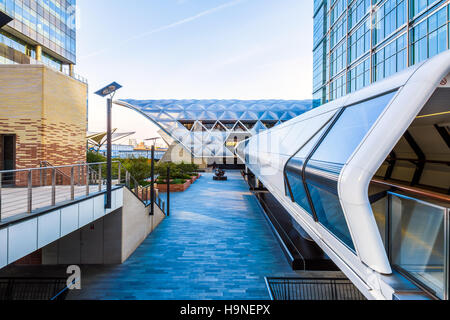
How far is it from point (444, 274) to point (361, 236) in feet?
2.20

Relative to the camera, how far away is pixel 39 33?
117ft

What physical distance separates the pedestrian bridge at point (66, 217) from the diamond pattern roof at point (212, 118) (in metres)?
39.5

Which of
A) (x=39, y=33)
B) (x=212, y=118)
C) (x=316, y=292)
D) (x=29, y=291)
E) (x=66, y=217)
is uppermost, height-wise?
(x=39, y=33)

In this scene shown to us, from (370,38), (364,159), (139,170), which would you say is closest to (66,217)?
(364,159)

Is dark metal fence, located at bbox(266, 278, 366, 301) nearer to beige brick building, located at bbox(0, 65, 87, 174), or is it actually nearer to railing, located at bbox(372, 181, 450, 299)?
railing, located at bbox(372, 181, 450, 299)

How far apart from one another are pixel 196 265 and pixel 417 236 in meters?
7.44

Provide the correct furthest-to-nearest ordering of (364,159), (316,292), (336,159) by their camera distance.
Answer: (316,292) < (336,159) < (364,159)

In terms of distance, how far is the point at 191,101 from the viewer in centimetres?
5641

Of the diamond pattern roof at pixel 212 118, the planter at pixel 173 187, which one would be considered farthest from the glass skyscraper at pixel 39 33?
the planter at pixel 173 187

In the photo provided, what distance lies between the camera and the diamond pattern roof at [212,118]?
51.1 metres

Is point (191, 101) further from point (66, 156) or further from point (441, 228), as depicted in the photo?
point (441, 228)

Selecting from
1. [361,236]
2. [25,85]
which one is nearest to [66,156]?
[25,85]

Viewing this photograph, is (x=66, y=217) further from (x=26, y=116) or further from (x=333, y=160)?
(x=26, y=116)
